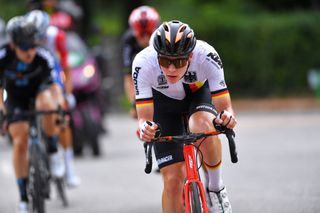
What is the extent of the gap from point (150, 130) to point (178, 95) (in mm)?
1083

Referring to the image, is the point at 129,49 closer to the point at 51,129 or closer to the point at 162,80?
the point at 51,129

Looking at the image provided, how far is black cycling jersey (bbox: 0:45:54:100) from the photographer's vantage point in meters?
11.1

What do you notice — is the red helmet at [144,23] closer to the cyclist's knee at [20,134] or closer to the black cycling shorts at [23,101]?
the black cycling shorts at [23,101]

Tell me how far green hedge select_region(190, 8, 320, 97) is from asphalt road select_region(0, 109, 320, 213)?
6.40m

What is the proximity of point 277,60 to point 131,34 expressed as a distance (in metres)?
17.3

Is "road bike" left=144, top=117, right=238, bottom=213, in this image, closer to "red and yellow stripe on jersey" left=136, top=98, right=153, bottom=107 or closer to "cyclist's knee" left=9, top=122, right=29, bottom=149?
"red and yellow stripe on jersey" left=136, top=98, right=153, bottom=107

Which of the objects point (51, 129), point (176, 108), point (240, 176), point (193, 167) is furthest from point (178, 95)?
point (240, 176)

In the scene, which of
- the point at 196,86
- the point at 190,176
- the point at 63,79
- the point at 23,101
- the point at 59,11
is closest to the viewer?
the point at 190,176

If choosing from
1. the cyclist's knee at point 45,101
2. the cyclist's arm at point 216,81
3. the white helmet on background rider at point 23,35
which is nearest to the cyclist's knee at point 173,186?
the cyclist's arm at point 216,81

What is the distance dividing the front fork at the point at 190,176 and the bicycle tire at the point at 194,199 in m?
0.02

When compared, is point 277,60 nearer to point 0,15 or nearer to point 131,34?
point 0,15

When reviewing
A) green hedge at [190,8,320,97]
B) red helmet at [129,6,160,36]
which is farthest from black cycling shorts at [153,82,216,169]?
green hedge at [190,8,320,97]

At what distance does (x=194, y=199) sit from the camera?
793 centimetres

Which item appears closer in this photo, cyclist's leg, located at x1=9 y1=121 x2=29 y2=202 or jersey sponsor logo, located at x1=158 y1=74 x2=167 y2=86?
jersey sponsor logo, located at x1=158 y1=74 x2=167 y2=86
